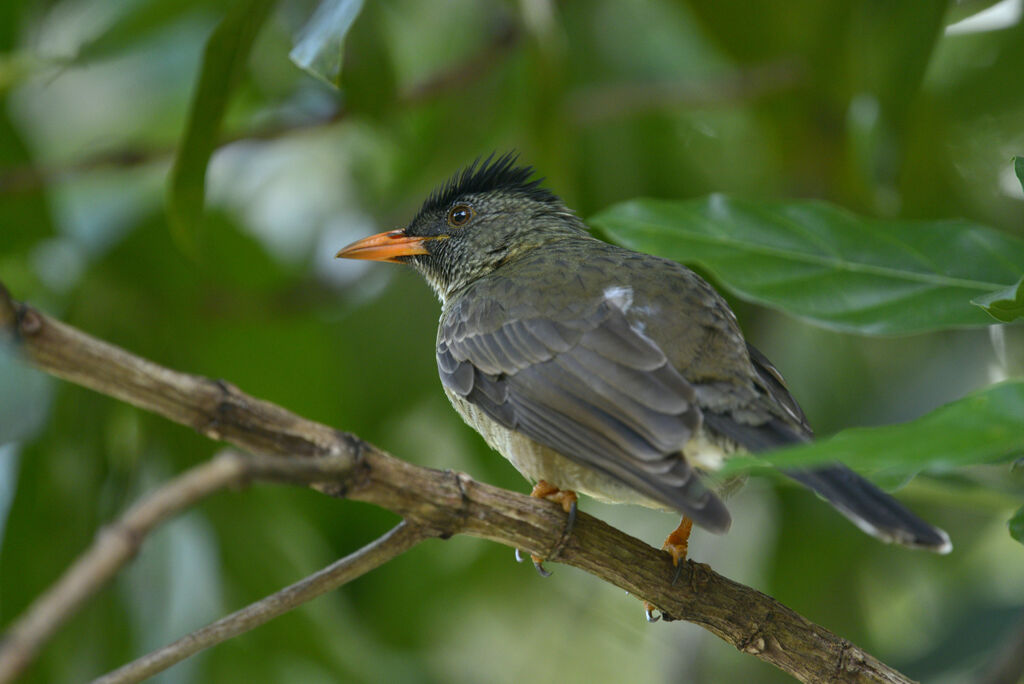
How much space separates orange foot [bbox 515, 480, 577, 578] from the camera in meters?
2.60

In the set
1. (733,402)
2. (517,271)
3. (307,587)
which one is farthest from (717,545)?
(307,587)

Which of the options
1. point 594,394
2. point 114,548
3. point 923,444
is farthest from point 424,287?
point 114,548

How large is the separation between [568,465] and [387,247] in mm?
1708

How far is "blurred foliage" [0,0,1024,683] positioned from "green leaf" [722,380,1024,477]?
189cm

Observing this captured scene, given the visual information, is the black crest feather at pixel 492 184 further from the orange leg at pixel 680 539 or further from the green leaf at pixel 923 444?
the green leaf at pixel 923 444

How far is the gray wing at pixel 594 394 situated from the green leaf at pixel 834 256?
33 centimetres

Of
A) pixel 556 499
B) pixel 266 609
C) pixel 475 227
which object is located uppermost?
pixel 475 227

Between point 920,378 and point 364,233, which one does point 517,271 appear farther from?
point 920,378

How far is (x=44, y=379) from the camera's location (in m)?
4.59

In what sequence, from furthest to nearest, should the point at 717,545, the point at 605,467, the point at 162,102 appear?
1. the point at 162,102
2. the point at 717,545
3. the point at 605,467

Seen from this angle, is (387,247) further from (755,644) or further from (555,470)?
(755,644)

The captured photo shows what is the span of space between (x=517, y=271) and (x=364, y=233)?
1.83 m

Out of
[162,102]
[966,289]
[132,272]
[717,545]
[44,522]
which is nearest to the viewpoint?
[966,289]

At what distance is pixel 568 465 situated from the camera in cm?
313
